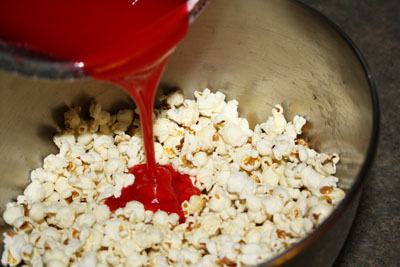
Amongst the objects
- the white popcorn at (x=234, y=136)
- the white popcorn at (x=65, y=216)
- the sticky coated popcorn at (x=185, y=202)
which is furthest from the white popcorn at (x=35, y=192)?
the white popcorn at (x=234, y=136)

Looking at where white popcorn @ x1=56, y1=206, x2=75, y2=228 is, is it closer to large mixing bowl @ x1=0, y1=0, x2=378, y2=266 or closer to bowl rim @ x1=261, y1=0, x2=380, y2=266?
large mixing bowl @ x1=0, y1=0, x2=378, y2=266

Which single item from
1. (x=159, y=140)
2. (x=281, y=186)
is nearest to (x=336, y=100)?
(x=281, y=186)

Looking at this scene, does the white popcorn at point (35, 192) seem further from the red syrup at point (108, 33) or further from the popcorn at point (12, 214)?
the red syrup at point (108, 33)

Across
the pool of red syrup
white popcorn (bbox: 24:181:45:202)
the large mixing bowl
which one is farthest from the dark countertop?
white popcorn (bbox: 24:181:45:202)

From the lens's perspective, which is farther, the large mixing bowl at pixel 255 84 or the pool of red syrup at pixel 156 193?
the pool of red syrup at pixel 156 193

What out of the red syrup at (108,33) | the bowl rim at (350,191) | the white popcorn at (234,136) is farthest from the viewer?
the white popcorn at (234,136)

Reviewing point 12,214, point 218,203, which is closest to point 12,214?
point 12,214

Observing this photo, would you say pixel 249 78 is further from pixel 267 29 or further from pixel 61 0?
pixel 61 0
